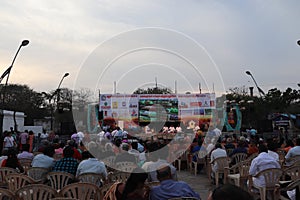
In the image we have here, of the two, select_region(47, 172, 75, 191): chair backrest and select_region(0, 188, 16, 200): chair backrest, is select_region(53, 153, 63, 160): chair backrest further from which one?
select_region(0, 188, 16, 200): chair backrest

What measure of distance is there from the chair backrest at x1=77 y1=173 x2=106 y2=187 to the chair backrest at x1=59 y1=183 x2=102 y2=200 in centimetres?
100

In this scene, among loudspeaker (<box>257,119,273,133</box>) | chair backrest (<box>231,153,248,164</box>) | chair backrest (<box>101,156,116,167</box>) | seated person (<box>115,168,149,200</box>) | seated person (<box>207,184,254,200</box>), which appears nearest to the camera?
seated person (<box>207,184,254,200</box>)

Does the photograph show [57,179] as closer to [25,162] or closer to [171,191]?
[25,162]

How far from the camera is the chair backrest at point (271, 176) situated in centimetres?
539

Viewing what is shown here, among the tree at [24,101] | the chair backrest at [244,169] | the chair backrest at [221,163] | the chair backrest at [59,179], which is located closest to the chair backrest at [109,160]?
the chair backrest at [59,179]

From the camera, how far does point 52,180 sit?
545 centimetres

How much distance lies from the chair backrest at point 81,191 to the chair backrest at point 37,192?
17cm

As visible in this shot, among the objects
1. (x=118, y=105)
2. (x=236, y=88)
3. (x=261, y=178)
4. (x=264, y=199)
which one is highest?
(x=236, y=88)

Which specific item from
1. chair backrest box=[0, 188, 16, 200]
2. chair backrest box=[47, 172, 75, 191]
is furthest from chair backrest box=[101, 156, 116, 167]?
chair backrest box=[0, 188, 16, 200]

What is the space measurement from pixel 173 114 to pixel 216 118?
321 cm

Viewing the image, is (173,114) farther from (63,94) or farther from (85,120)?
(63,94)

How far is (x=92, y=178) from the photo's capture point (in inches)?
210

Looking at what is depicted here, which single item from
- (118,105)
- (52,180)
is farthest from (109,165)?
(118,105)

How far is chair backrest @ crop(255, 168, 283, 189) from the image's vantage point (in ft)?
17.7
